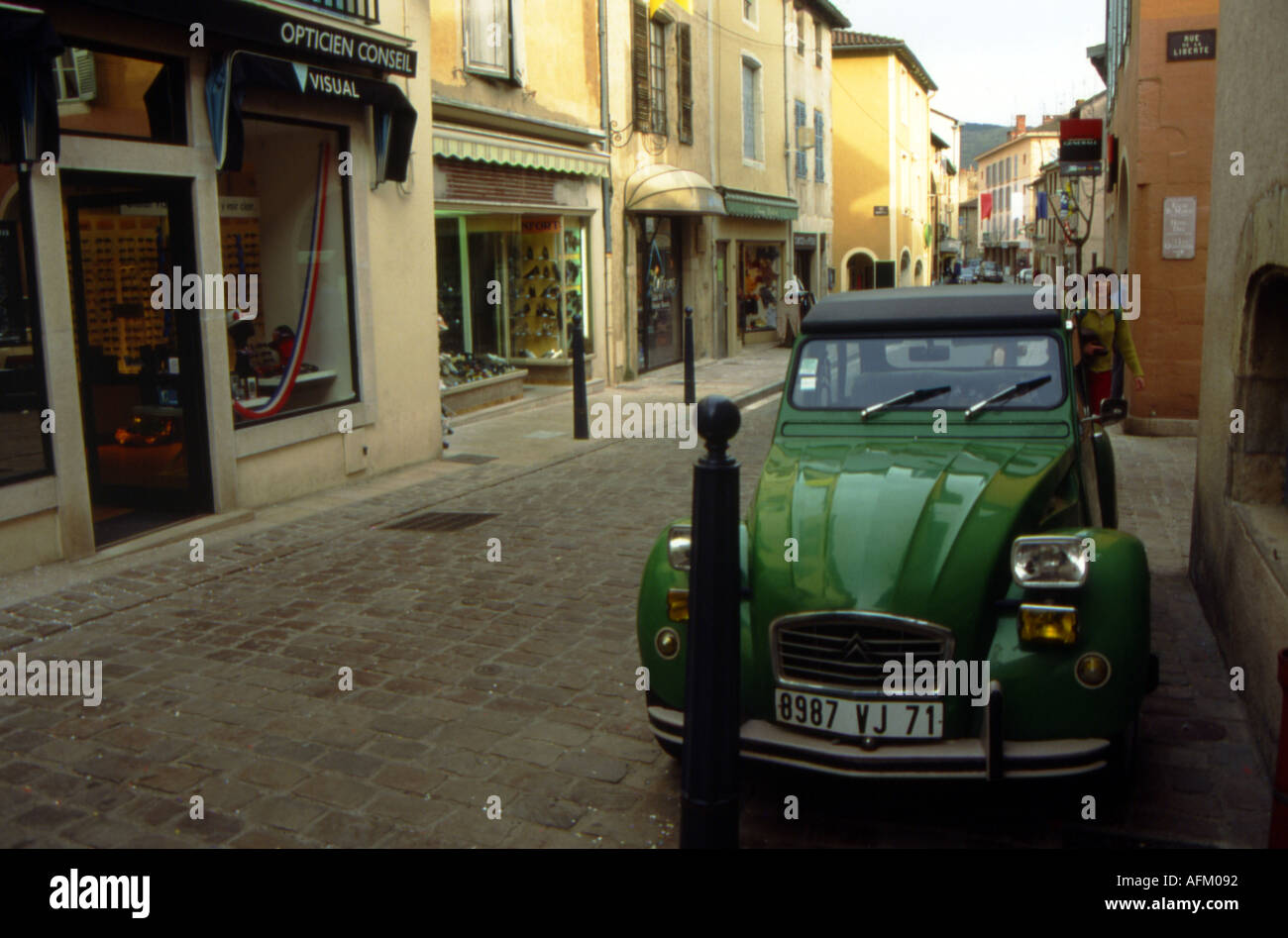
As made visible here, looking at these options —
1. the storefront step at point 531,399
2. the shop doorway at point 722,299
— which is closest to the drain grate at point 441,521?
the storefront step at point 531,399

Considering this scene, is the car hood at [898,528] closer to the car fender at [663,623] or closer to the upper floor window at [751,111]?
the car fender at [663,623]

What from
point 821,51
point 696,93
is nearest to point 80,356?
point 696,93

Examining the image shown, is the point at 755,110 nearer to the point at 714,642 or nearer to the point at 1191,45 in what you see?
the point at 1191,45

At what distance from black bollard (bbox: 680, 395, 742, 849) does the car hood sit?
2.04 feet

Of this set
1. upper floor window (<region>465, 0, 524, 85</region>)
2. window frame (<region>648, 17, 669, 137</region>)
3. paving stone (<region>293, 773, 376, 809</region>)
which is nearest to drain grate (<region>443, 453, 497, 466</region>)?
upper floor window (<region>465, 0, 524, 85</region>)

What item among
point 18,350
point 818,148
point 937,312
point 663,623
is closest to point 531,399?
point 18,350

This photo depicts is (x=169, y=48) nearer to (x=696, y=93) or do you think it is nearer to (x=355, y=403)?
(x=355, y=403)

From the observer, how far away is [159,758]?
424 centimetres

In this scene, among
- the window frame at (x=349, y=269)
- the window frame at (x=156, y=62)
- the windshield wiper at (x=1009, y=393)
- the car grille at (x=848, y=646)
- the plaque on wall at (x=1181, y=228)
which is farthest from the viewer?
the plaque on wall at (x=1181, y=228)

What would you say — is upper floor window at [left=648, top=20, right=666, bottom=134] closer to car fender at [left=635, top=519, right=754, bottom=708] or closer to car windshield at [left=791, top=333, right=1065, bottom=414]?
car windshield at [left=791, top=333, right=1065, bottom=414]

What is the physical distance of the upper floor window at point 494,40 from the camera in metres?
13.1

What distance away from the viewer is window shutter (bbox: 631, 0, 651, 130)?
693 inches

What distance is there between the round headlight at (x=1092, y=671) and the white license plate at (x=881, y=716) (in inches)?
16.3

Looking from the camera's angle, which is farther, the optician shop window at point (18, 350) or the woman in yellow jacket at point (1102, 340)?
the woman in yellow jacket at point (1102, 340)
